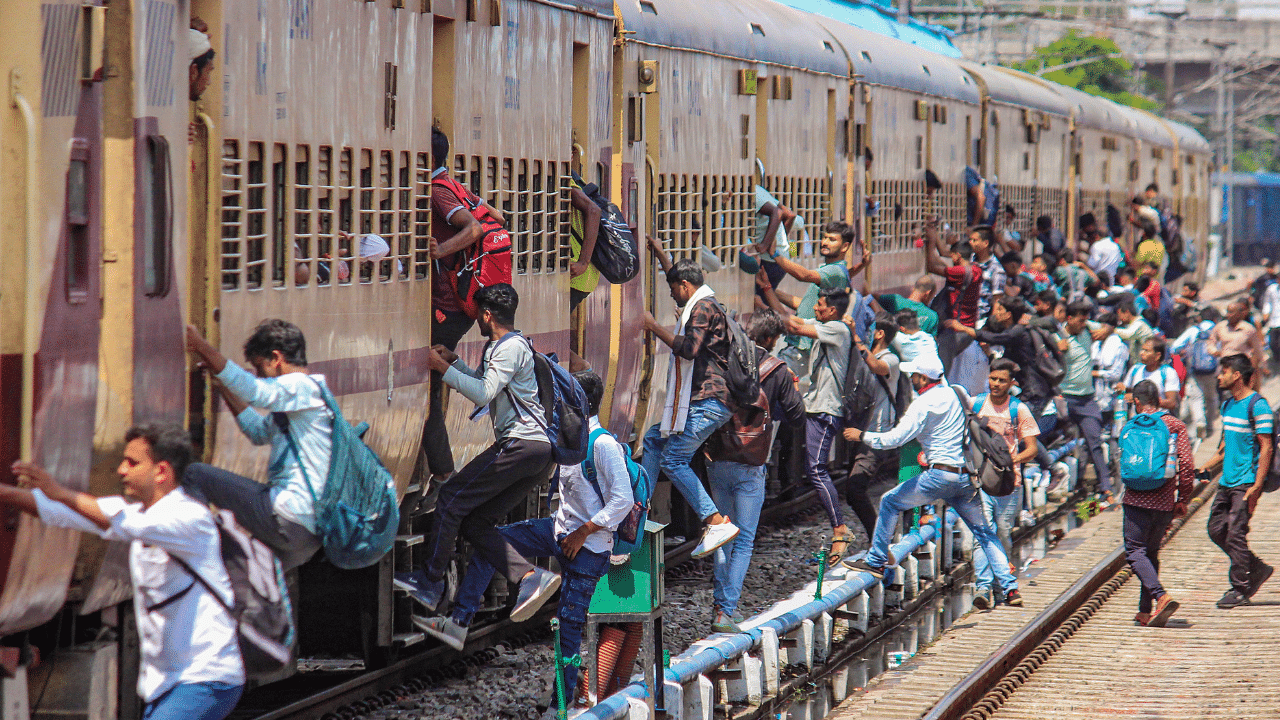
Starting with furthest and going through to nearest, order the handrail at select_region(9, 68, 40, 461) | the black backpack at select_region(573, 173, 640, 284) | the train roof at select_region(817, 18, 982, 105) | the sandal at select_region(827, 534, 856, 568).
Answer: the train roof at select_region(817, 18, 982, 105) → the sandal at select_region(827, 534, 856, 568) → the black backpack at select_region(573, 173, 640, 284) → the handrail at select_region(9, 68, 40, 461)

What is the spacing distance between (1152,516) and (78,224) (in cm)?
695

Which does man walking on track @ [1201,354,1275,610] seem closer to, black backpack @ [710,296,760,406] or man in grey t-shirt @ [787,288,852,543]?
man in grey t-shirt @ [787,288,852,543]

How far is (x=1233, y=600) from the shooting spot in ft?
34.9

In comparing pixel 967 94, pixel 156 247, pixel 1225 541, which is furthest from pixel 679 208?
pixel 967 94

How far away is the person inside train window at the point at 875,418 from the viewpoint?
1065 centimetres

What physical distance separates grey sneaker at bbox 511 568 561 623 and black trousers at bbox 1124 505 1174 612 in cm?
407

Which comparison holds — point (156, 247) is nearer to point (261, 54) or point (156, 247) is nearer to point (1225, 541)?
point (261, 54)

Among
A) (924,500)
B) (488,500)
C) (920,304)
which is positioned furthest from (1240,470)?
(488,500)

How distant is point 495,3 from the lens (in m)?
7.72

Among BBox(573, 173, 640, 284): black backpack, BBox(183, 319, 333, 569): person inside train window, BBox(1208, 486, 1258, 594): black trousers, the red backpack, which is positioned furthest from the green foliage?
BBox(183, 319, 333, 569): person inside train window

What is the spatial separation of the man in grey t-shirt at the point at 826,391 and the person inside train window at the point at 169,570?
611cm

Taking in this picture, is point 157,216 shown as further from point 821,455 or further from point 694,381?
point 821,455

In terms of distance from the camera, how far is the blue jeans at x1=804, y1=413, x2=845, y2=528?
34.3ft

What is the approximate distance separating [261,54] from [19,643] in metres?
2.01
